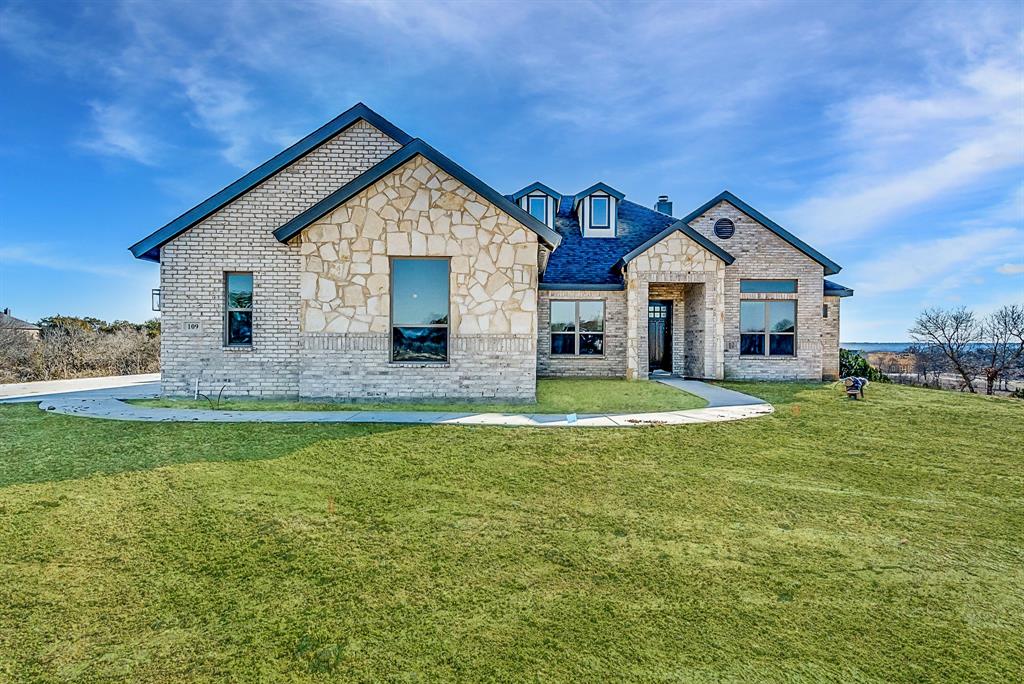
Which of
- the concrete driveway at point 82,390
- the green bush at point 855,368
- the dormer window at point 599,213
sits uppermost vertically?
the dormer window at point 599,213

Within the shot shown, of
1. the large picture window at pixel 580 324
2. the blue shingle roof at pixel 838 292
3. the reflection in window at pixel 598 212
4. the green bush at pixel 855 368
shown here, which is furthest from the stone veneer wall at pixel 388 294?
the green bush at pixel 855 368

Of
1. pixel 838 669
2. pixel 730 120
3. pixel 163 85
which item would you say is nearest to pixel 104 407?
pixel 163 85

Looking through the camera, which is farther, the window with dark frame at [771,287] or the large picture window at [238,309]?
the window with dark frame at [771,287]

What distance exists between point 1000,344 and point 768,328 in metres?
21.1

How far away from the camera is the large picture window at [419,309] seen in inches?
401

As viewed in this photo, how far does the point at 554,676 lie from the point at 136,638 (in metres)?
2.50

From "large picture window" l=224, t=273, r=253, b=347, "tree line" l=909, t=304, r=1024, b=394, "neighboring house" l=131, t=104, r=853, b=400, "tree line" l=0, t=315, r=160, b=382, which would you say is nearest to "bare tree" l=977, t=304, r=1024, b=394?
"tree line" l=909, t=304, r=1024, b=394

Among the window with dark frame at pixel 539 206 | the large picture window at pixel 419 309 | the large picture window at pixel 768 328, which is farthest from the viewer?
the window with dark frame at pixel 539 206

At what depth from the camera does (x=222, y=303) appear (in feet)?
36.1

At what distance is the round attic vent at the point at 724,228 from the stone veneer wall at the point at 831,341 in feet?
13.9

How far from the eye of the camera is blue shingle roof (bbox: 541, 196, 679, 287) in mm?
16172

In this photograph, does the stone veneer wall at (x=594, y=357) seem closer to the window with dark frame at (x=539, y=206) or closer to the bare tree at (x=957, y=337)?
the window with dark frame at (x=539, y=206)

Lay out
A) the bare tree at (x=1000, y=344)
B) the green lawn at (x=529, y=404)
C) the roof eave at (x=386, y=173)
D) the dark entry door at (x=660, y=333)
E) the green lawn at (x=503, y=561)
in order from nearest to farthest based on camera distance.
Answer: the green lawn at (x=503, y=561), the green lawn at (x=529, y=404), the roof eave at (x=386, y=173), the dark entry door at (x=660, y=333), the bare tree at (x=1000, y=344)

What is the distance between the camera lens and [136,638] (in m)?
2.77
